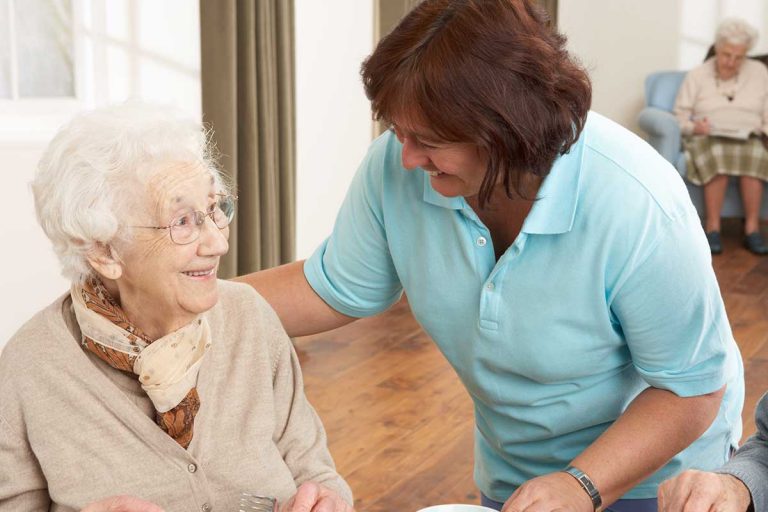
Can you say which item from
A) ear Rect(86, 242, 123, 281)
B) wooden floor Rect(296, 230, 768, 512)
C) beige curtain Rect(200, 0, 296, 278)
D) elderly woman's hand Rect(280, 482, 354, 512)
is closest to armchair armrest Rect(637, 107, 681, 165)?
wooden floor Rect(296, 230, 768, 512)

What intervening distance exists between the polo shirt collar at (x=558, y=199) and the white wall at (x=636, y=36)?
661 cm

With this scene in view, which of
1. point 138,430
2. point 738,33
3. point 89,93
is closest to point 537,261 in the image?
point 138,430

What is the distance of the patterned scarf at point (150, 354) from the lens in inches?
62.4

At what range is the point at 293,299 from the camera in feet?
6.40

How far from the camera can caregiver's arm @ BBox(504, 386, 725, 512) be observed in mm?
1618

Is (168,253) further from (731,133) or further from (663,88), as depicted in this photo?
(663,88)

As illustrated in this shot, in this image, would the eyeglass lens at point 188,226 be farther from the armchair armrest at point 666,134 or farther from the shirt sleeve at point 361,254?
the armchair armrest at point 666,134

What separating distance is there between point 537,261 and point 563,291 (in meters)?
0.06

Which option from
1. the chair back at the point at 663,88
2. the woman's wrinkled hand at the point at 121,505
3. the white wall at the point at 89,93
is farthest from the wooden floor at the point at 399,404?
the chair back at the point at 663,88

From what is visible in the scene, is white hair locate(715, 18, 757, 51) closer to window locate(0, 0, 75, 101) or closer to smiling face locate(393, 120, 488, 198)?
window locate(0, 0, 75, 101)

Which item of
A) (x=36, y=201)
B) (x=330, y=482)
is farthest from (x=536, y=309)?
(x=36, y=201)

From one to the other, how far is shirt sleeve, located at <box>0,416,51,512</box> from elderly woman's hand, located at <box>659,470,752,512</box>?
2.87 ft

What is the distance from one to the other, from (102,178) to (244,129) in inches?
116

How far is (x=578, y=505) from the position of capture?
1.55 m
